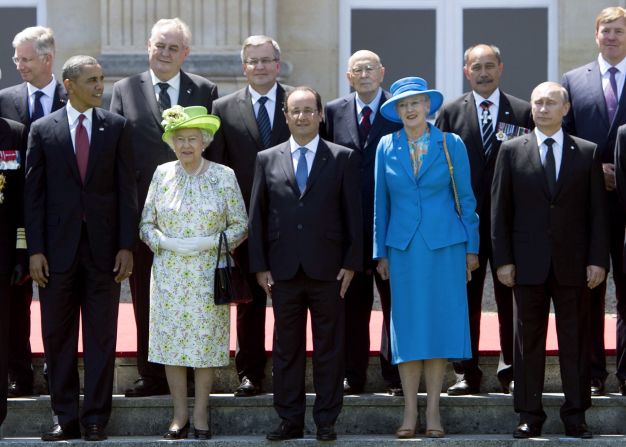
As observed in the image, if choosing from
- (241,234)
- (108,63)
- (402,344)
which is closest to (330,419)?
(402,344)

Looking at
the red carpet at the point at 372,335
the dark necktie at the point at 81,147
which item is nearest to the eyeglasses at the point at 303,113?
the dark necktie at the point at 81,147

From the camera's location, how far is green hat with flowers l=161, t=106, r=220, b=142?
885 cm

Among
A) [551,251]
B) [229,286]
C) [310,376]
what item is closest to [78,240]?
[229,286]

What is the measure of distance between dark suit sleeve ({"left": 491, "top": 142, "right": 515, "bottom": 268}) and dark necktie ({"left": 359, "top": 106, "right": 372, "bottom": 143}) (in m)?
0.86

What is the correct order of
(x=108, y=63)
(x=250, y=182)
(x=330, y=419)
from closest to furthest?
(x=330, y=419) < (x=250, y=182) < (x=108, y=63)

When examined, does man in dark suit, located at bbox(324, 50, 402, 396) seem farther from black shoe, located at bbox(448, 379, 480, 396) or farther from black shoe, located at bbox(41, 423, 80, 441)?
black shoe, located at bbox(41, 423, 80, 441)

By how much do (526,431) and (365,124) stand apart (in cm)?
195

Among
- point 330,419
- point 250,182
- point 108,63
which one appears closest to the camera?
point 330,419

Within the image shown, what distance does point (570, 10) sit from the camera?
40.5 ft

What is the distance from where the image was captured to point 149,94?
9.44 m

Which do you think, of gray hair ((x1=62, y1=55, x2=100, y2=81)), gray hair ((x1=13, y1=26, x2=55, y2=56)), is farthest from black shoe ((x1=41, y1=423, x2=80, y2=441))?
gray hair ((x1=13, y1=26, x2=55, y2=56))

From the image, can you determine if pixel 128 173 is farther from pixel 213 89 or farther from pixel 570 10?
pixel 570 10

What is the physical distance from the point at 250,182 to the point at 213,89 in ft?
2.10

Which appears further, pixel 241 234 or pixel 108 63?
pixel 108 63
